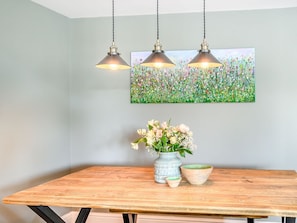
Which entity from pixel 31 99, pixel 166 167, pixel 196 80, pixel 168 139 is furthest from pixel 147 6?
pixel 166 167

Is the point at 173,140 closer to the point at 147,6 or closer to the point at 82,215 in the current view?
the point at 82,215

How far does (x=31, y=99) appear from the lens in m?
2.67

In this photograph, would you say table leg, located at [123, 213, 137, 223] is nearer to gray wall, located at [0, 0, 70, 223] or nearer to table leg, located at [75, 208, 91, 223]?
table leg, located at [75, 208, 91, 223]

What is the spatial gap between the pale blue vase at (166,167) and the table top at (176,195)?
2.5 inches

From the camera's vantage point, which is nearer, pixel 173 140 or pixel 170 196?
pixel 170 196

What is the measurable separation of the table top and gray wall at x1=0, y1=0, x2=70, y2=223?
64 cm

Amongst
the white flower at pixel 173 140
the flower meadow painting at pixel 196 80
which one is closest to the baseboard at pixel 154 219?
the flower meadow painting at pixel 196 80

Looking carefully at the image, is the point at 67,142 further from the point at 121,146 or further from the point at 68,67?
the point at 68,67

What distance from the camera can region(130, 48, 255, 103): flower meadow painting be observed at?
297 cm

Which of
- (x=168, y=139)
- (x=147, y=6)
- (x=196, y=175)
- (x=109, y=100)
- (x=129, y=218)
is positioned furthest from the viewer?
(x=109, y=100)

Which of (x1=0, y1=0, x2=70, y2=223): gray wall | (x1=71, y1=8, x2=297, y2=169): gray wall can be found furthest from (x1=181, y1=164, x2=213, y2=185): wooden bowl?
(x1=0, y1=0, x2=70, y2=223): gray wall

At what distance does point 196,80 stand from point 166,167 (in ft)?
4.39

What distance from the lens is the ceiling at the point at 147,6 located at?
2771 millimetres

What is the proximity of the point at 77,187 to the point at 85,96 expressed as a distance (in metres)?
1.57
